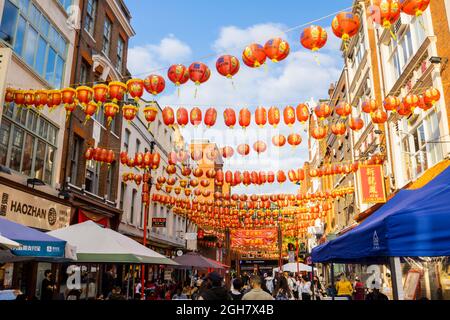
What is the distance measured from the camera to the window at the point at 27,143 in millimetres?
12984

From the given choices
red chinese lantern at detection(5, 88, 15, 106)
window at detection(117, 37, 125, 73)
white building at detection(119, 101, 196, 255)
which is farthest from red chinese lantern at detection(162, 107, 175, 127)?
window at detection(117, 37, 125, 73)

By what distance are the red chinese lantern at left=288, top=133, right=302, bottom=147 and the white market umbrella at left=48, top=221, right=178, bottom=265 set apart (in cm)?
788

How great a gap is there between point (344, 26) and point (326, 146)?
31.3 m

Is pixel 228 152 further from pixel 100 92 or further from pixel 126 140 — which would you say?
pixel 126 140

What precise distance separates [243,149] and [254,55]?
7.86m

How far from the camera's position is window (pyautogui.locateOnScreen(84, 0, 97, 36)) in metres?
19.3

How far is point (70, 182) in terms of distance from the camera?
1731 cm

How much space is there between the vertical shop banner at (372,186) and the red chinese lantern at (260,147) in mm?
5924

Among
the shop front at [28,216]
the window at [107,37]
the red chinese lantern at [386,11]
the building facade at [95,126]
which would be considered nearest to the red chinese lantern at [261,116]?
the red chinese lantern at [386,11]

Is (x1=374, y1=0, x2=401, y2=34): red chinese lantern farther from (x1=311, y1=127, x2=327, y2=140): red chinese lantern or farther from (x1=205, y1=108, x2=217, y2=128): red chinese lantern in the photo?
(x1=205, y1=108, x2=217, y2=128): red chinese lantern

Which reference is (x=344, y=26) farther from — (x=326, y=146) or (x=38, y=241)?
(x=326, y=146)

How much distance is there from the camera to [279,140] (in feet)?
52.3

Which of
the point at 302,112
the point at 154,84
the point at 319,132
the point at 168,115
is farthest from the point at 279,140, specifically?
the point at 154,84

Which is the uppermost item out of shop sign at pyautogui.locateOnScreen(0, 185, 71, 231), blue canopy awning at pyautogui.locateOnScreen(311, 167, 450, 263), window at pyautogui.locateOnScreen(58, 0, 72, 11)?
window at pyautogui.locateOnScreen(58, 0, 72, 11)
